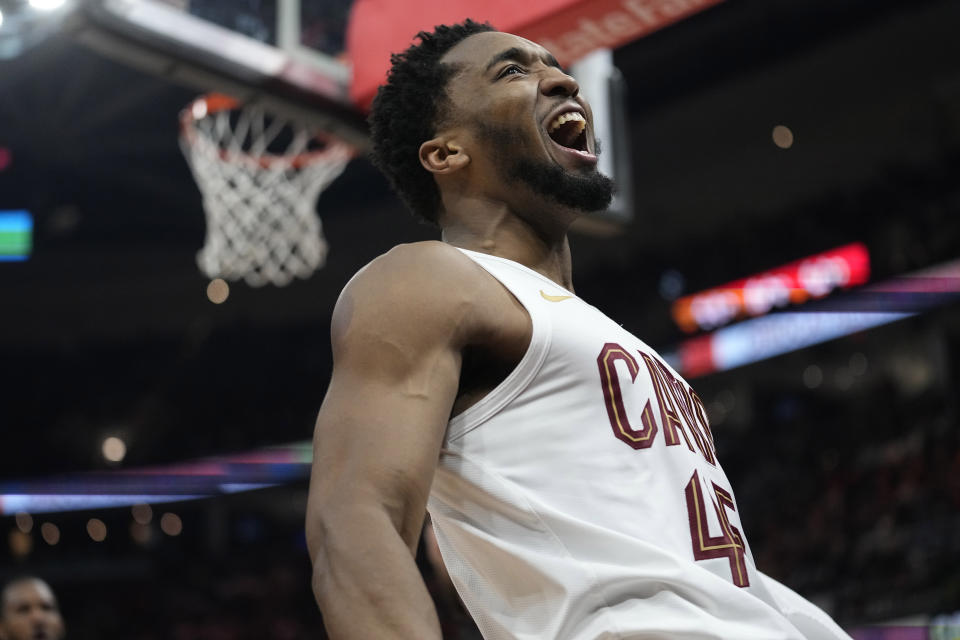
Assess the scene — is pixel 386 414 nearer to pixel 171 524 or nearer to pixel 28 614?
pixel 28 614

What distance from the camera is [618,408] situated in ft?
5.37

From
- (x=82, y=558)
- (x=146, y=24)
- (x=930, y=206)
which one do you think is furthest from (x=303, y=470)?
(x=146, y=24)

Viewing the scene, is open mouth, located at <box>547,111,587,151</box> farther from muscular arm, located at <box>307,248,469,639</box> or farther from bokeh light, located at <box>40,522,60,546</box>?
bokeh light, located at <box>40,522,60,546</box>

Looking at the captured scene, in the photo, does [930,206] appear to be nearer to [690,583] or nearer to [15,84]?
[15,84]

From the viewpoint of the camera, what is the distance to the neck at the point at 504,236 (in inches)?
75.1

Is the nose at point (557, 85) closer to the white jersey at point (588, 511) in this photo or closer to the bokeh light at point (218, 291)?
the white jersey at point (588, 511)

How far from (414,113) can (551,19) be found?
202 cm

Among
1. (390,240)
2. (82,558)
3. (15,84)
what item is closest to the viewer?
(15,84)

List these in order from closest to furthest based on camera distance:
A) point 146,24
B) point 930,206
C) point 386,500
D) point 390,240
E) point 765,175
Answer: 1. point 386,500
2. point 146,24
3. point 930,206
4. point 765,175
5. point 390,240

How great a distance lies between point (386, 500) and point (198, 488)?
53.6 feet

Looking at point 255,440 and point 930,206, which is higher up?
point 930,206

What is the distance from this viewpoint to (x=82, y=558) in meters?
17.9

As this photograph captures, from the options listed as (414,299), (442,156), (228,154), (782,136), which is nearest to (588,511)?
(414,299)

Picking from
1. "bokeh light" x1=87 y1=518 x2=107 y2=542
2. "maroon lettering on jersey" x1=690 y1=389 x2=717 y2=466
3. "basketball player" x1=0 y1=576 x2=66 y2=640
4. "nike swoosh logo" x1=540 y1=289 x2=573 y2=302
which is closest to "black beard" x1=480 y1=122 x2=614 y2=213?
"nike swoosh logo" x1=540 y1=289 x2=573 y2=302
